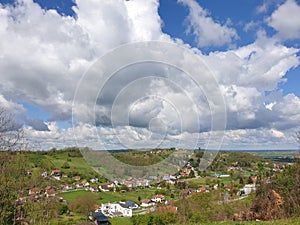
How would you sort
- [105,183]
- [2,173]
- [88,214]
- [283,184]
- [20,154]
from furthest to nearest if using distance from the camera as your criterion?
[105,183]
[88,214]
[283,184]
[20,154]
[2,173]

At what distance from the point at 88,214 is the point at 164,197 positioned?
17.0 meters

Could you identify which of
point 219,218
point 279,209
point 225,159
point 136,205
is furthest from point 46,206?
Answer: point 225,159

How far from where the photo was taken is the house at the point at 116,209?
49375mm

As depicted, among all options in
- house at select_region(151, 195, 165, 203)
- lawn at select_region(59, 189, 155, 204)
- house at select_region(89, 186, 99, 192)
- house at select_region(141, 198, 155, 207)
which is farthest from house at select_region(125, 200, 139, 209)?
house at select_region(89, 186, 99, 192)

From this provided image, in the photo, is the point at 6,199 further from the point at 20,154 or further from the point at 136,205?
the point at 136,205

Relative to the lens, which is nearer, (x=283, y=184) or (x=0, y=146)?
(x=0, y=146)

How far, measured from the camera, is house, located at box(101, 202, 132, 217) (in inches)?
1944

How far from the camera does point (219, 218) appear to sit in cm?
2781

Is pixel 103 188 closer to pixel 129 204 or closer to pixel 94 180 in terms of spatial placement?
pixel 94 180

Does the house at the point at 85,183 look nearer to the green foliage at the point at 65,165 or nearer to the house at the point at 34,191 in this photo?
the green foliage at the point at 65,165

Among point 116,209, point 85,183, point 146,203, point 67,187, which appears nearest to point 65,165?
point 85,183

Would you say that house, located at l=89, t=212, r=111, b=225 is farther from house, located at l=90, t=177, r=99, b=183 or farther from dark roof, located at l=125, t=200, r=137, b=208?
house, located at l=90, t=177, r=99, b=183

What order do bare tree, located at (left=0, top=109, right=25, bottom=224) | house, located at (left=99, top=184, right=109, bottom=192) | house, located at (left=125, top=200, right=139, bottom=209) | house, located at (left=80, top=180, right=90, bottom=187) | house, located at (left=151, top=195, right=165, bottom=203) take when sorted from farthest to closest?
house, located at (left=99, top=184, right=109, bottom=192) → house, located at (left=80, top=180, right=90, bottom=187) → house, located at (left=151, top=195, right=165, bottom=203) → house, located at (left=125, top=200, right=139, bottom=209) → bare tree, located at (left=0, top=109, right=25, bottom=224)

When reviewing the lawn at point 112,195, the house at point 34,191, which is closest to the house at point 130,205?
the lawn at point 112,195
